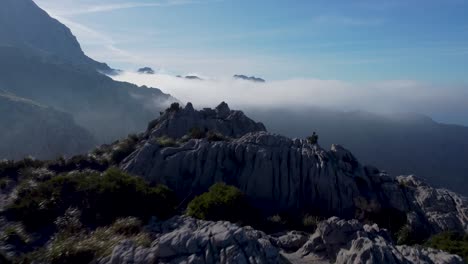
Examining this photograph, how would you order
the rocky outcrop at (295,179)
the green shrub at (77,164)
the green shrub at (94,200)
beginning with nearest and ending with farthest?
the green shrub at (94,200), the rocky outcrop at (295,179), the green shrub at (77,164)

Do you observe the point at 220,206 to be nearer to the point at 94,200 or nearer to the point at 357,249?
the point at 94,200

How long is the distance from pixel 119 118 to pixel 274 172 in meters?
148

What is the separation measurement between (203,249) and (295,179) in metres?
19.5

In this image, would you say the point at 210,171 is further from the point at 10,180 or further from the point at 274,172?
the point at 10,180

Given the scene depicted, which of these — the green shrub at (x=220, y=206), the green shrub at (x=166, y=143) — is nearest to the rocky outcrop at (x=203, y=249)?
the green shrub at (x=220, y=206)

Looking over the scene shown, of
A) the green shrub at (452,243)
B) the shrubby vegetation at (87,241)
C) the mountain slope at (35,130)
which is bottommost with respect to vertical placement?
the mountain slope at (35,130)

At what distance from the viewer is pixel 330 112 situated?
16825cm

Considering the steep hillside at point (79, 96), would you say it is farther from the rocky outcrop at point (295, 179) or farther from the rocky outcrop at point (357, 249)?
the rocky outcrop at point (357, 249)

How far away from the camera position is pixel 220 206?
30.3 meters

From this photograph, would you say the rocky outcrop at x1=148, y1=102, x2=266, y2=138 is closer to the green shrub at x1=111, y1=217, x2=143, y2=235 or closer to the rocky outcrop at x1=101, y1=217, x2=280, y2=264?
the green shrub at x1=111, y1=217, x2=143, y2=235

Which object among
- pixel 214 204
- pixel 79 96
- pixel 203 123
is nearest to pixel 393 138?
pixel 203 123

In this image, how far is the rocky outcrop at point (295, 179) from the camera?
38.2 m

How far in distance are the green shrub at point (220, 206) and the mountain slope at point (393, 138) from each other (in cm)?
5930

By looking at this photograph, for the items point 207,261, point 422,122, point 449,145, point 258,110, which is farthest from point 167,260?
point 258,110
